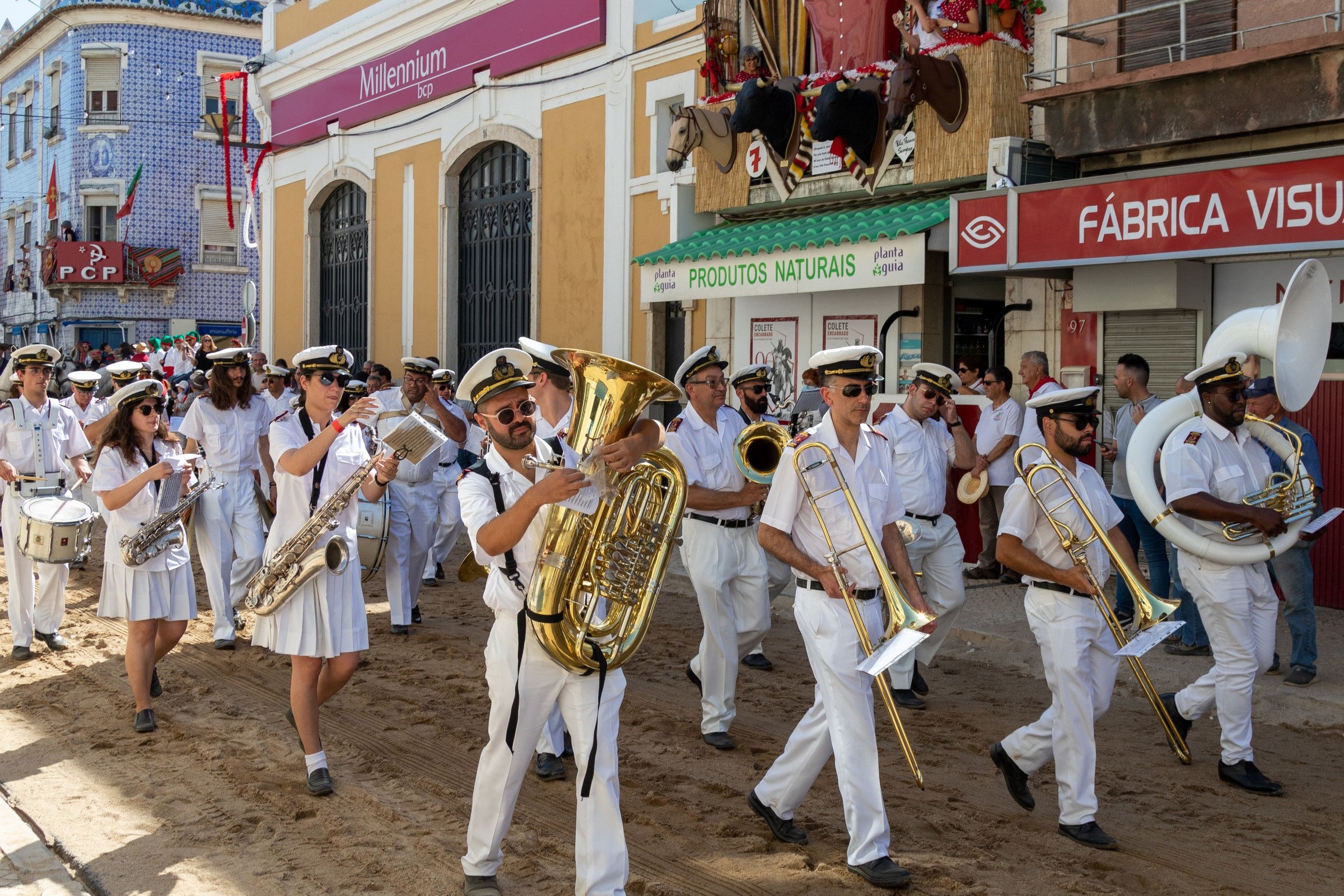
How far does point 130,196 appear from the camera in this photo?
35.6 meters

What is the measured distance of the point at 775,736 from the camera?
6926 mm

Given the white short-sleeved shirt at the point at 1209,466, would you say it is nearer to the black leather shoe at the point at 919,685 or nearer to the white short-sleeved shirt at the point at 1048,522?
the white short-sleeved shirt at the point at 1048,522

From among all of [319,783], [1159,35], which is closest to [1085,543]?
[319,783]

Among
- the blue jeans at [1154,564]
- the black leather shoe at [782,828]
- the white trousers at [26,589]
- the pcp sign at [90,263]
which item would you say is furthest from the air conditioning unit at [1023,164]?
the pcp sign at [90,263]

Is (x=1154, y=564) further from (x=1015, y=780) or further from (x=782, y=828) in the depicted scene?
(x=782, y=828)

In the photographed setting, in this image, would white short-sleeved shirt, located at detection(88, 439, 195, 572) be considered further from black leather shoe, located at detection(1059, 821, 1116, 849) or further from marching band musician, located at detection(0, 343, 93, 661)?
black leather shoe, located at detection(1059, 821, 1116, 849)

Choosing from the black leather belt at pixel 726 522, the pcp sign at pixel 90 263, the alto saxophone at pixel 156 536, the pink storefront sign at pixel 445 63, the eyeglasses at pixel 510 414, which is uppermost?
the pink storefront sign at pixel 445 63

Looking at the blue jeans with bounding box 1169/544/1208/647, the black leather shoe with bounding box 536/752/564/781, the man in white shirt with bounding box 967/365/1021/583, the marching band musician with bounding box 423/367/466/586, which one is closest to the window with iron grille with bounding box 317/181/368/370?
the marching band musician with bounding box 423/367/466/586

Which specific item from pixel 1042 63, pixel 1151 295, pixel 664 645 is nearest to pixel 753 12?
pixel 1042 63

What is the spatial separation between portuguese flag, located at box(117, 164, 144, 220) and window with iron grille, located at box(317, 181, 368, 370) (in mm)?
13742

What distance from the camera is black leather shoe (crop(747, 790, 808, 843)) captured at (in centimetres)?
526

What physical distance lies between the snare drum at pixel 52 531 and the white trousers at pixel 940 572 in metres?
5.24

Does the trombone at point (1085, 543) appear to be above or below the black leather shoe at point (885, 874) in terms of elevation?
above

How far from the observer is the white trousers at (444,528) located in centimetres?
1091
